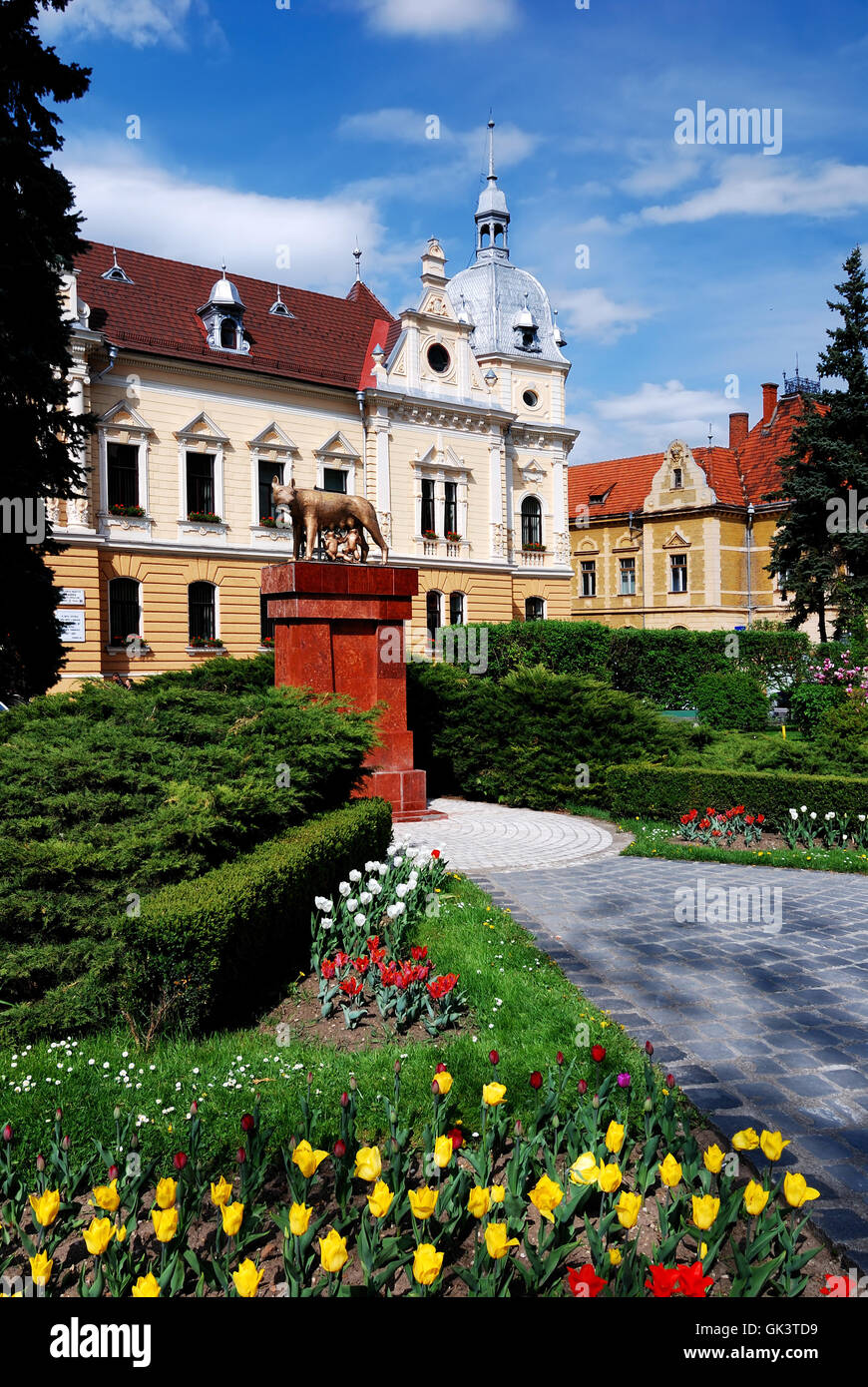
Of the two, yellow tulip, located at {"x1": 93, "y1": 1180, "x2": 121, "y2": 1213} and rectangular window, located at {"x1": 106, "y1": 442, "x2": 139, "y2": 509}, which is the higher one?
rectangular window, located at {"x1": 106, "y1": 442, "x2": 139, "y2": 509}

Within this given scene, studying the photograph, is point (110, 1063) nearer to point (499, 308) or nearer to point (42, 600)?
point (42, 600)

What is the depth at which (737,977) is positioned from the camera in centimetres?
636

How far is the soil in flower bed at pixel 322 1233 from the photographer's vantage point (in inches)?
126

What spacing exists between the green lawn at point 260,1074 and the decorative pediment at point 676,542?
4385 cm

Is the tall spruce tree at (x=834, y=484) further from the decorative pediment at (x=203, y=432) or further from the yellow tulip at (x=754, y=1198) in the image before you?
the yellow tulip at (x=754, y=1198)

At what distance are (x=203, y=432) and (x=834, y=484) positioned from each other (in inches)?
946

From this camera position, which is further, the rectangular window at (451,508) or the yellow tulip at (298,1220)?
the rectangular window at (451,508)

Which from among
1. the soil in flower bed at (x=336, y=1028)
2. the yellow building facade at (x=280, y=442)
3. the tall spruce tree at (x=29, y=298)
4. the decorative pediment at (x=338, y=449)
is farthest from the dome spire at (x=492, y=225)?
A: the soil in flower bed at (x=336, y=1028)

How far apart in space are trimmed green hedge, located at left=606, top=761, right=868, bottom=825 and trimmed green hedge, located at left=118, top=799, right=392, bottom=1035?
6.65 meters

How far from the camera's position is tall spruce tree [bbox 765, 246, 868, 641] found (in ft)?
110

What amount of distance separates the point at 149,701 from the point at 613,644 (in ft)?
66.5

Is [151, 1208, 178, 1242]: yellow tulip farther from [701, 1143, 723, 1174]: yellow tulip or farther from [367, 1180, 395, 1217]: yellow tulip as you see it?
[701, 1143, 723, 1174]: yellow tulip

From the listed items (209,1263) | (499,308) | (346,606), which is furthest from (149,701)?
(499,308)

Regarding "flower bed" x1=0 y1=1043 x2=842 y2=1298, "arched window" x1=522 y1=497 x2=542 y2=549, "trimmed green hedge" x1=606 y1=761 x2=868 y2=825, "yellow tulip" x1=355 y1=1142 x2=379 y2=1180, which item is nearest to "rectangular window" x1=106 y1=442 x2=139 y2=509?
"arched window" x1=522 y1=497 x2=542 y2=549
